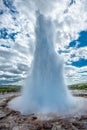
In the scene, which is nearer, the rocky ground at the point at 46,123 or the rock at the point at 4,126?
the rocky ground at the point at 46,123

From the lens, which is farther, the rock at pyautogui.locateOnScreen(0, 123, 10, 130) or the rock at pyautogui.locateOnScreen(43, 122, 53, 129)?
the rock at pyautogui.locateOnScreen(0, 123, 10, 130)

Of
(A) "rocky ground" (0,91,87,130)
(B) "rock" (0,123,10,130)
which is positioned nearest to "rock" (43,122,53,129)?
(A) "rocky ground" (0,91,87,130)

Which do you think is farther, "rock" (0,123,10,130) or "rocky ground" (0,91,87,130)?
"rock" (0,123,10,130)

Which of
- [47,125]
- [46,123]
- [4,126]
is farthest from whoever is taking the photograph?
[46,123]

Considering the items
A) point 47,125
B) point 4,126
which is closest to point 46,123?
point 47,125

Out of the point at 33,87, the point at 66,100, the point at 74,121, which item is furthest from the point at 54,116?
the point at 33,87

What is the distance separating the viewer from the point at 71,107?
22.4 meters

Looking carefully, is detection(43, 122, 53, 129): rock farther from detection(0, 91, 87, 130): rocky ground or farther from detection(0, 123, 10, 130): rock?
detection(0, 123, 10, 130): rock

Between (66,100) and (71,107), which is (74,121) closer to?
(71,107)

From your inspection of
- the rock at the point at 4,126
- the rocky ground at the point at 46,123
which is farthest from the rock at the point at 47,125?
the rock at the point at 4,126

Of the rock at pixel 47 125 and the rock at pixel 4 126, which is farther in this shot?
the rock at pixel 4 126

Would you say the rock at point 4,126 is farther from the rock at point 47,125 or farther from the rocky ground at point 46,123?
the rock at point 47,125

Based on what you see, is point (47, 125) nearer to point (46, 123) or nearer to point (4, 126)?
point (46, 123)

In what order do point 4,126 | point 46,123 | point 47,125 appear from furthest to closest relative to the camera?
point 46,123 < point 4,126 < point 47,125
